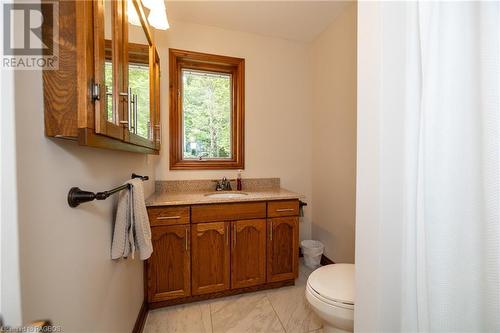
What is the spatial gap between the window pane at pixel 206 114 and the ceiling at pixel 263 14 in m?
0.51

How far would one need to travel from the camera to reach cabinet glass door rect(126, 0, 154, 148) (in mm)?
1030

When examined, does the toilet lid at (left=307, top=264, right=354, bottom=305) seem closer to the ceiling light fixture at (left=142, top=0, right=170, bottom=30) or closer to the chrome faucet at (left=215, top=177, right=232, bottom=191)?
the chrome faucet at (left=215, top=177, right=232, bottom=191)

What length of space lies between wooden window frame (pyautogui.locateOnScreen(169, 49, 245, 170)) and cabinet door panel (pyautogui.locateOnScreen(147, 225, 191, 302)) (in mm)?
759

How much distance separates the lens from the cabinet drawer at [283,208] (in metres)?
1.90

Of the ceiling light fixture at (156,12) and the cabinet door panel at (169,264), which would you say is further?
the cabinet door panel at (169,264)

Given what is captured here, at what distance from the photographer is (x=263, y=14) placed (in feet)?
6.86

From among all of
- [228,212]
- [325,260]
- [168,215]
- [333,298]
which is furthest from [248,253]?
[325,260]

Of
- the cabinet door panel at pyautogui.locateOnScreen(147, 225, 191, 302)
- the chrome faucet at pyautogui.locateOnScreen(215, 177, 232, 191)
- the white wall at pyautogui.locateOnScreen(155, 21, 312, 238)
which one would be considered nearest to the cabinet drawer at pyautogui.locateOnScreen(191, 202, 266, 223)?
the cabinet door panel at pyautogui.locateOnScreen(147, 225, 191, 302)

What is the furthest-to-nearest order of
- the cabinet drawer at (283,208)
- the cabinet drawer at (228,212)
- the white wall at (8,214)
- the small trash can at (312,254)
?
the small trash can at (312,254)
the cabinet drawer at (283,208)
the cabinet drawer at (228,212)
the white wall at (8,214)

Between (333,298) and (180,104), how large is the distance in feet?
6.92

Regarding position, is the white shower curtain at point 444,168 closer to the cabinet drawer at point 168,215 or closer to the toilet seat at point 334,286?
the toilet seat at point 334,286

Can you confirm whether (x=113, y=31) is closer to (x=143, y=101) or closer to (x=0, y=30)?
(x=0, y=30)

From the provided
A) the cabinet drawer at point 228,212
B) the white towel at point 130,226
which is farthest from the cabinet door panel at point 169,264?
the white towel at point 130,226

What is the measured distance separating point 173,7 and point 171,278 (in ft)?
7.80
